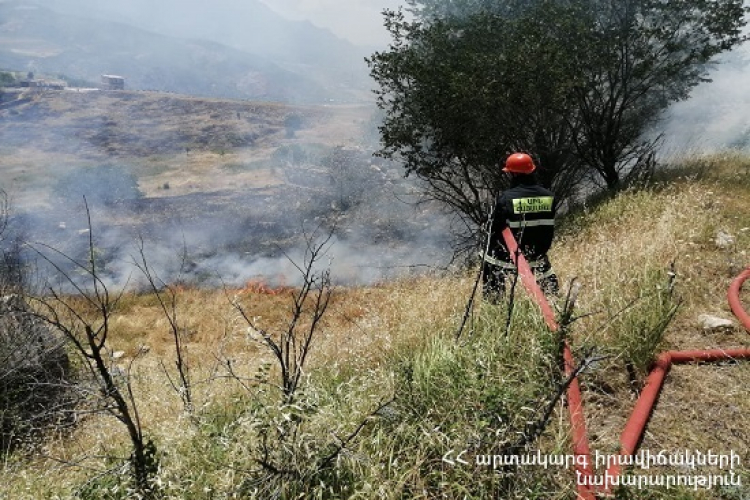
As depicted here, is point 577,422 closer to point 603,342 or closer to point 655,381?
point 655,381

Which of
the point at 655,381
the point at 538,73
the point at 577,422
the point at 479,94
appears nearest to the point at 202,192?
the point at 479,94

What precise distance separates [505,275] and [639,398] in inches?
50.4

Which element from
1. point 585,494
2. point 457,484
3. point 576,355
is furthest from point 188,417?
point 576,355

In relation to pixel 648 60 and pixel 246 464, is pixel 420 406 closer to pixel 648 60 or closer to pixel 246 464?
pixel 246 464

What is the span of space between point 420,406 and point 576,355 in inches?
41.9

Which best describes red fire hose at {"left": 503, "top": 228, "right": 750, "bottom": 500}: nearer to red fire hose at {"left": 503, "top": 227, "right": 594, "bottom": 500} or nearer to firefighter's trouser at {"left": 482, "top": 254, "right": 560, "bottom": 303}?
red fire hose at {"left": 503, "top": 227, "right": 594, "bottom": 500}

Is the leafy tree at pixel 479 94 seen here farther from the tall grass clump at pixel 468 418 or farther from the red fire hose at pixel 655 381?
the tall grass clump at pixel 468 418

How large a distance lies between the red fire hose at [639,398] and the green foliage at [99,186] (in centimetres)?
2788

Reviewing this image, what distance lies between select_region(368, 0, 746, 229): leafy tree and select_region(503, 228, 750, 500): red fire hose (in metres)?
4.86

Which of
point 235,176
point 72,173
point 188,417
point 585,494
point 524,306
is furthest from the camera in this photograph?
point 235,176

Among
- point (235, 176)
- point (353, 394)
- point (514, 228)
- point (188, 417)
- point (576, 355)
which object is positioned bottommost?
point (235, 176)

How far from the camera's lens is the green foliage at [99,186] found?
26.6 metres

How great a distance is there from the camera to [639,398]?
248 centimetres

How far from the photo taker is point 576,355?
282 cm
